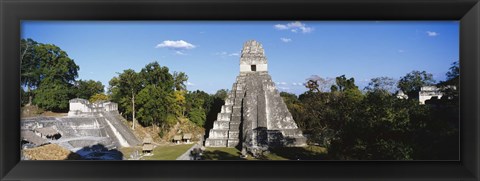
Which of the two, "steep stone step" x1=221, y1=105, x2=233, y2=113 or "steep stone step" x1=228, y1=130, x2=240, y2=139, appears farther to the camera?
"steep stone step" x1=221, y1=105, x2=233, y2=113

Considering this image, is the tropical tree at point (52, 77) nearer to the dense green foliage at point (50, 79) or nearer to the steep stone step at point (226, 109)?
the dense green foliage at point (50, 79)

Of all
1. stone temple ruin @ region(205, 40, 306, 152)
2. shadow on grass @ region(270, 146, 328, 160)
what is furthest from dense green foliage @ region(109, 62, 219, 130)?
shadow on grass @ region(270, 146, 328, 160)

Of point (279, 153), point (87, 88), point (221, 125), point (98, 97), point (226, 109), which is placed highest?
point (87, 88)

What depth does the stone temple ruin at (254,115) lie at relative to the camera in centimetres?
685

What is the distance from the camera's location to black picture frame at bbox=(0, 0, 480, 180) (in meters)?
2.17

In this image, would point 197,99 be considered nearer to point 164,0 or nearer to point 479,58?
point 164,0

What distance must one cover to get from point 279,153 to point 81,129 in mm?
3460

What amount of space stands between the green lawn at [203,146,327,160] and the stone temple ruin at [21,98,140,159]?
60.6 inches

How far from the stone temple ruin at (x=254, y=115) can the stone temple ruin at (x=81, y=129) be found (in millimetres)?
2317

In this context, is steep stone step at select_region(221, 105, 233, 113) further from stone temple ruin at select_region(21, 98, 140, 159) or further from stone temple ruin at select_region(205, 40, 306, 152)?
stone temple ruin at select_region(21, 98, 140, 159)

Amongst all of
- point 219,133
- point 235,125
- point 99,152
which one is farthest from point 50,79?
point 235,125

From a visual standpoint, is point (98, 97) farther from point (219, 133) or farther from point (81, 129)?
point (219, 133)

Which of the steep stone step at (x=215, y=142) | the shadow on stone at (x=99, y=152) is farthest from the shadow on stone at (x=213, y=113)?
the shadow on stone at (x=99, y=152)

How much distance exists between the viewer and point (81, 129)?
4.00m
